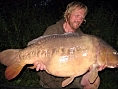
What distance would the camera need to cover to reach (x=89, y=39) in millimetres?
2662

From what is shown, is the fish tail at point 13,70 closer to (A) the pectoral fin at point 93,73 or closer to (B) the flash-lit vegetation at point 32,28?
(A) the pectoral fin at point 93,73

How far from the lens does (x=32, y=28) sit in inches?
203

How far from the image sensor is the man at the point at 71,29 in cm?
308

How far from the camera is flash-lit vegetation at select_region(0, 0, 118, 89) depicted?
452 centimetres

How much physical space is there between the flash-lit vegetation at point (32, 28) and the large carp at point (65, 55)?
1.70 m

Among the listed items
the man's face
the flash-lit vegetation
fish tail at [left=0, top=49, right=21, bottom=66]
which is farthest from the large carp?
the flash-lit vegetation

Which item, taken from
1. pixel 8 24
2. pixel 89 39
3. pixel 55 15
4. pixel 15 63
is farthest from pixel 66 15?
pixel 55 15

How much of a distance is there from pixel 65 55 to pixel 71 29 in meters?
0.63

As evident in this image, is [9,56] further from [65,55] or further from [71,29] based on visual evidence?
[71,29]

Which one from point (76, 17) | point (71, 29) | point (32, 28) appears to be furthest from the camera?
point (32, 28)

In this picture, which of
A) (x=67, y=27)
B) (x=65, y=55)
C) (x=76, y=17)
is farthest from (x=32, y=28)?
(x=65, y=55)

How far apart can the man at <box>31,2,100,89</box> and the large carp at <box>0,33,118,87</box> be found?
1.42ft

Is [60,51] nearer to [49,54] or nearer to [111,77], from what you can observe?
[49,54]

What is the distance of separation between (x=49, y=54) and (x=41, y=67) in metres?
0.21
